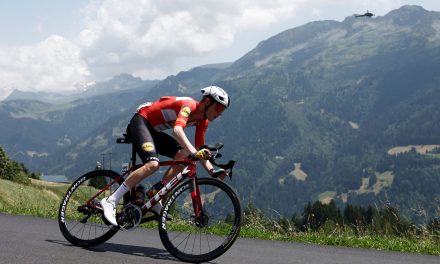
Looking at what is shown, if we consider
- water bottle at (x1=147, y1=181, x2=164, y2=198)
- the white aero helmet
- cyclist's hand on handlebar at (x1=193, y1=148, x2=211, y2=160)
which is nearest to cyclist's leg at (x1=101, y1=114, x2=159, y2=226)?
water bottle at (x1=147, y1=181, x2=164, y2=198)

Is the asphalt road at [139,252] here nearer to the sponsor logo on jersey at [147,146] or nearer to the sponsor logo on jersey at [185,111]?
the sponsor logo on jersey at [147,146]

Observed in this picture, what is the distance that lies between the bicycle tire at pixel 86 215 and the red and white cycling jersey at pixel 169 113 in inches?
43.9

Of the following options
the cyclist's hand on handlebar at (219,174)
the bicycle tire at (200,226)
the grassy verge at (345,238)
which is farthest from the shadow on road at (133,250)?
the grassy verge at (345,238)

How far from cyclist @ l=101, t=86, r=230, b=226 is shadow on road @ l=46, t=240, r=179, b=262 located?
1.71 feet

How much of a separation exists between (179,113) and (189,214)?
4.94ft

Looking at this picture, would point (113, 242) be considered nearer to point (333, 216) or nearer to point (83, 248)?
point (83, 248)

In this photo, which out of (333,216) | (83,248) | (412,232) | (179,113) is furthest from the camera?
(333,216)

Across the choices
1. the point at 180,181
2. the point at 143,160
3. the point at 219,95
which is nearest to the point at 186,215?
the point at 180,181

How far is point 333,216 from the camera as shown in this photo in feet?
425

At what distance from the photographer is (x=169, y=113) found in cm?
801

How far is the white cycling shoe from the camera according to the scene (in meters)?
7.94

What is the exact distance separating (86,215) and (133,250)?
1.15 meters

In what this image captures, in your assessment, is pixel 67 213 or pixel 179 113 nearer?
pixel 179 113

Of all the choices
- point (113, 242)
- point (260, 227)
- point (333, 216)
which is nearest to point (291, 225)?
point (260, 227)
